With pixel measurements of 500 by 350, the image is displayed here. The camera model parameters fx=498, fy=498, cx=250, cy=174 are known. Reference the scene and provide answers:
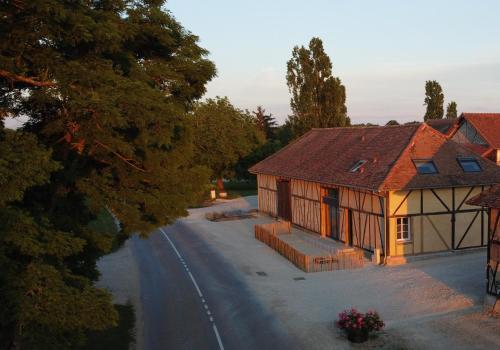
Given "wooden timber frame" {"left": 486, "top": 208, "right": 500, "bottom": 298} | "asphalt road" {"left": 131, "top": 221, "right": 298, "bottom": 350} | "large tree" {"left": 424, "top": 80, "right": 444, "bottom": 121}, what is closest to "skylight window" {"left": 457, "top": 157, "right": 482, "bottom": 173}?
"wooden timber frame" {"left": 486, "top": 208, "right": 500, "bottom": 298}

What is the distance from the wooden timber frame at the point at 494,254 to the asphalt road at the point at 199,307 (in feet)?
23.6

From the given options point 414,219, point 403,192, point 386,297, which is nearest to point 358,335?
point 386,297

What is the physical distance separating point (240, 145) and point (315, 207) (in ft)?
74.4

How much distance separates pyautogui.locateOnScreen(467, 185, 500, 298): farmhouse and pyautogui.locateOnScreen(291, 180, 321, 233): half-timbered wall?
12460 millimetres

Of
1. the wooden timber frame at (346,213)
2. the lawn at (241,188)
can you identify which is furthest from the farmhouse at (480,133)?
the lawn at (241,188)

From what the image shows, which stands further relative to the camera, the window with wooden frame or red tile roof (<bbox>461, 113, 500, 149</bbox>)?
red tile roof (<bbox>461, 113, 500, 149</bbox>)

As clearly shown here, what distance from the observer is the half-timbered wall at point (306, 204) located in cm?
2912

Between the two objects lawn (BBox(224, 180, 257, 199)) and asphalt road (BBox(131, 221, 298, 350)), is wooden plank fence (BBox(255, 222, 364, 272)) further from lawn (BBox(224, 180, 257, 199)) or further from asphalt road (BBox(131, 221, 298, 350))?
lawn (BBox(224, 180, 257, 199))

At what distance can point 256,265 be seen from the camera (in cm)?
2373

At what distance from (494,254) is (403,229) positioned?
6.78 metres

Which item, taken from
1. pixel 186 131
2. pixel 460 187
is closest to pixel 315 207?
pixel 460 187

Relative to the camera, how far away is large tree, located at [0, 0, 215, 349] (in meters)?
8.61

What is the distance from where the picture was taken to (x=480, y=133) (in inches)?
1534

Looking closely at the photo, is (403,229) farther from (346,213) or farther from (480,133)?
(480,133)
